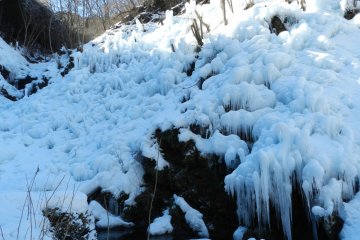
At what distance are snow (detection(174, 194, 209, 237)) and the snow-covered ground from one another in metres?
0.57

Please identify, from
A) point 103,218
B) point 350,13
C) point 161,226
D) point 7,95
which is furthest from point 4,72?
point 350,13

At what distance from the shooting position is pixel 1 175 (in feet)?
20.8

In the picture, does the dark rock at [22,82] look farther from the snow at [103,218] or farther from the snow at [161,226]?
the snow at [161,226]

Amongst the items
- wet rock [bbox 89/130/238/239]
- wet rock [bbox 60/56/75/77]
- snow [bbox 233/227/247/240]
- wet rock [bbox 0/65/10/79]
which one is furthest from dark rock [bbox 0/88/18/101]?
snow [bbox 233/227/247/240]

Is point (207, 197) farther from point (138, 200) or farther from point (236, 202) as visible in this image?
point (138, 200)

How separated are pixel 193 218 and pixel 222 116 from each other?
131 centimetres

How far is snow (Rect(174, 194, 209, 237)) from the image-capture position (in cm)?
496

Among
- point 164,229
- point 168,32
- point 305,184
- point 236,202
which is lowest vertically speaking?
point 164,229

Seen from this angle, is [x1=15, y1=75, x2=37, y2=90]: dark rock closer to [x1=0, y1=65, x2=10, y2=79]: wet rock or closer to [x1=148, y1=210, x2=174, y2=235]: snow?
[x1=0, y1=65, x2=10, y2=79]: wet rock

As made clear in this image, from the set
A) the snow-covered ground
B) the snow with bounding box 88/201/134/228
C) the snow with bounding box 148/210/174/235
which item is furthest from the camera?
the snow with bounding box 88/201/134/228

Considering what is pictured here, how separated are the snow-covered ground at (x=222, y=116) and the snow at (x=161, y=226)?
0.55m

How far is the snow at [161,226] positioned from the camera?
5.12 m

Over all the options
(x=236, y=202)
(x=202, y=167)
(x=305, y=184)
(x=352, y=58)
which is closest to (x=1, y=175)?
(x=202, y=167)

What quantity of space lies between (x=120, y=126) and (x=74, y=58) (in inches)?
170
